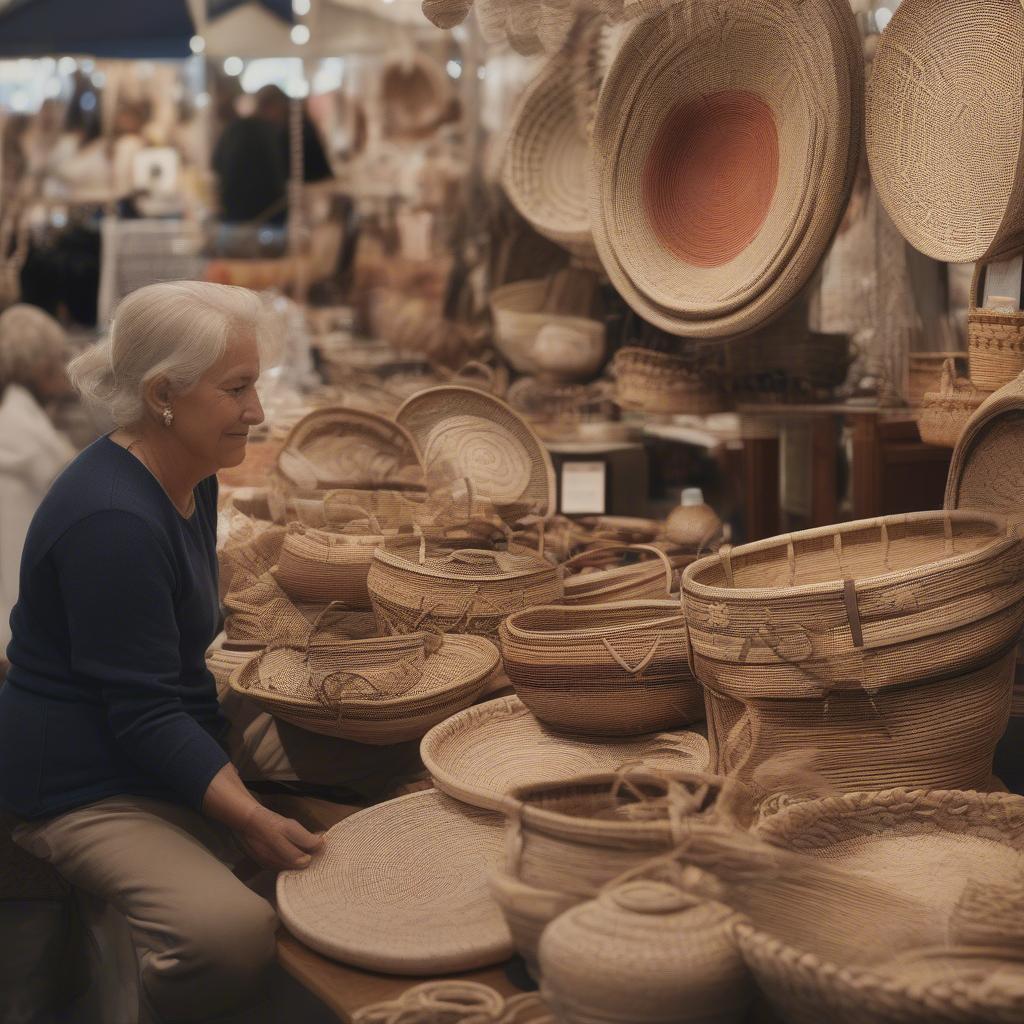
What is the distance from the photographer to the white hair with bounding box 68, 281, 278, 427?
2.12 metres

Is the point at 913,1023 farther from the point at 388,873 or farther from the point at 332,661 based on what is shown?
the point at 332,661

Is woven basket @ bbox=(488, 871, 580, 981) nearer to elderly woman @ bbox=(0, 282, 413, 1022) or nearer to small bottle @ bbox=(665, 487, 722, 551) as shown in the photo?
elderly woman @ bbox=(0, 282, 413, 1022)

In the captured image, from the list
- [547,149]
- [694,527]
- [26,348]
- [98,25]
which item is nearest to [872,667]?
[694,527]

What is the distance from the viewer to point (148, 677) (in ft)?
6.60

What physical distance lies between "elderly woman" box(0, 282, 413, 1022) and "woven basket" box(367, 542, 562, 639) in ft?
1.43

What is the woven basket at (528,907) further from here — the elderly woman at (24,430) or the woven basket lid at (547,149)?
the woven basket lid at (547,149)

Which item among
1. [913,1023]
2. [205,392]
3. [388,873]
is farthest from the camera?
[205,392]

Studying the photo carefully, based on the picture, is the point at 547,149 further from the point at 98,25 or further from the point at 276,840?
the point at 98,25

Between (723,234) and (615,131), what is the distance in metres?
0.32

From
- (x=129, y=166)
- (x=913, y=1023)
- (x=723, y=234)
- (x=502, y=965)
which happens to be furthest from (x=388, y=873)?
(x=129, y=166)

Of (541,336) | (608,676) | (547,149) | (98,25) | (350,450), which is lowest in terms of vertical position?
(608,676)

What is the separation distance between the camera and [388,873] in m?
1.99

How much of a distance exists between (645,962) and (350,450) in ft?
6.97

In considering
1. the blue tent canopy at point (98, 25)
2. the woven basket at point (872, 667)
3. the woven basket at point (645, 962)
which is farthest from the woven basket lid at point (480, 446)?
the blue tent canopy at point (98, 25)
